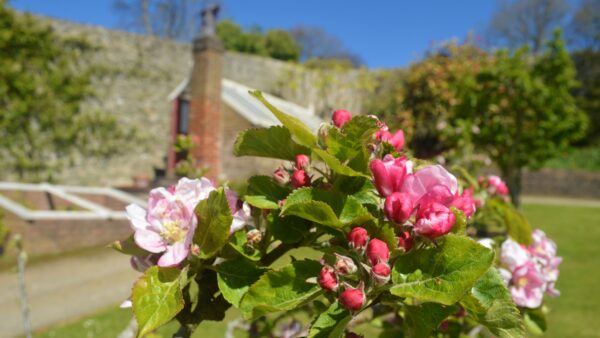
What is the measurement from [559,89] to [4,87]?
10370 millimetres

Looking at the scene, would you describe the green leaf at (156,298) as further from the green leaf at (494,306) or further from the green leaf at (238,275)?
the green leaf at (494,306)

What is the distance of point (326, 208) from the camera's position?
24.8 inches

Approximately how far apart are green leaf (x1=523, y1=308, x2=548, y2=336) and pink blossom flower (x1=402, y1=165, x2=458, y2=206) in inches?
28.1

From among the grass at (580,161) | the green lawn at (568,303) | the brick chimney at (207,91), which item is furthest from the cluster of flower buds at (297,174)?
the grass at (580,161)

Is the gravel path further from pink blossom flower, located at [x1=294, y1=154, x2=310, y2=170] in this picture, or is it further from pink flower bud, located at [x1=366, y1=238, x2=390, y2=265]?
pink flower bud, located at [x1=366, y1=238, x2=390, y2=265]

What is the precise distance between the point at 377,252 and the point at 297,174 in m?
0.18

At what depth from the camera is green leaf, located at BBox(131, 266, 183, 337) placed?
64 centimetres

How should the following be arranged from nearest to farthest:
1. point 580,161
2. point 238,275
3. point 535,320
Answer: point 238,275 < point 535,320 < point 580,161

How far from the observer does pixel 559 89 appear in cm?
822

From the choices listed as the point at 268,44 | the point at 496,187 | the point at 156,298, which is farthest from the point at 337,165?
the point at 268,44

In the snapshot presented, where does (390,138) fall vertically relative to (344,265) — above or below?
above

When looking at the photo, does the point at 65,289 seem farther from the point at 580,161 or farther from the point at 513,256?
the point at 580,161

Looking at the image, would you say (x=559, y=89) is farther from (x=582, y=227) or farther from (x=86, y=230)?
(x=86, y=230)

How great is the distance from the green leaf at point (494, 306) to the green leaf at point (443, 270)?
0.27 ft
